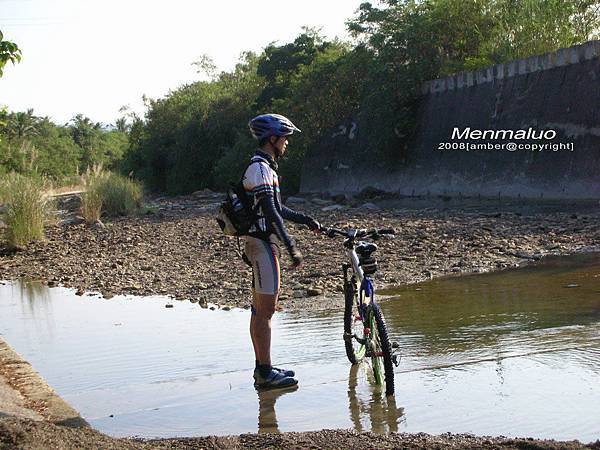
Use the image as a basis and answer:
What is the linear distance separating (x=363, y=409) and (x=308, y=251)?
826cm

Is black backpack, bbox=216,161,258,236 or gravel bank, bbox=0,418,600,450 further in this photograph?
black backpack, bbox=216,161,258,236

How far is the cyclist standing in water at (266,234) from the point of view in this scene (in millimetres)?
5957

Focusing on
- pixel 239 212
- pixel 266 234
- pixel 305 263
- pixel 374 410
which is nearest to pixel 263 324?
pixel 266 234

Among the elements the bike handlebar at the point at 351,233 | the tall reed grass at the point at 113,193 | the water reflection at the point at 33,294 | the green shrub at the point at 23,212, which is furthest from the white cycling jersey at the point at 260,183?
the tall reed grass at the point at 113,193

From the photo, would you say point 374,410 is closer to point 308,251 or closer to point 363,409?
point 363,409

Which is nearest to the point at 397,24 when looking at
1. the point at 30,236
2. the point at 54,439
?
the point at 30,236

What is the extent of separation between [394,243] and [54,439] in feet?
33.4

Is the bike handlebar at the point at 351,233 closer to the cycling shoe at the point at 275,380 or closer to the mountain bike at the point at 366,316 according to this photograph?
the mountain bike at the point at 366,316

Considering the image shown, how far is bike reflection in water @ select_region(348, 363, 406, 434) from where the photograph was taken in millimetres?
5113

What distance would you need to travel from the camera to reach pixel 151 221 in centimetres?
2383

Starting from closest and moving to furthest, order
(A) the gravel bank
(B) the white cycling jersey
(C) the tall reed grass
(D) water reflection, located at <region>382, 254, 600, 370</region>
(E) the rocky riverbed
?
1. (A) the gravel bank
2. (B) the white cycling jersey
3. (D) water reflection, located at <region>382, 254, 600, 370</region>
4. (E) the rocky riverbed
5. (C) the tall reed grass

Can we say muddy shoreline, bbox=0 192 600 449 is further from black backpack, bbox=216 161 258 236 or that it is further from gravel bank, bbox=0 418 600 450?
black backpack, bbox=216 161 258 236

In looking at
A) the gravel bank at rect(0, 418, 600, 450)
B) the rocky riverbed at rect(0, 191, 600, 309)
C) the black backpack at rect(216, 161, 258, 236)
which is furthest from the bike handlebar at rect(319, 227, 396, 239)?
the rocky riverbed at rect(0, 191, 600, 309)

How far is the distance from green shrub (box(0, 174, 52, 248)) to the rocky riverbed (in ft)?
0.92
